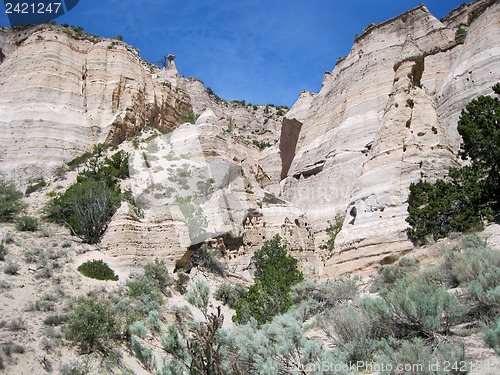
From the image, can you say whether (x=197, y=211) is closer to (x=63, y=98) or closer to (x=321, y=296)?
(x=321, y=296)

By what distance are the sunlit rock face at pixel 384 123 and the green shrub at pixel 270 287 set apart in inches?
97.4

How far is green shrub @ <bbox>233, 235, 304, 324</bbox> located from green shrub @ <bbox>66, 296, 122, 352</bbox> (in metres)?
3.89

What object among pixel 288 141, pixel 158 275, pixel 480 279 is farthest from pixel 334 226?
pixel 480 279

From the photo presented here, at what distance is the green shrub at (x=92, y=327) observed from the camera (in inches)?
420

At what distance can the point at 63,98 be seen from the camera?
114ft

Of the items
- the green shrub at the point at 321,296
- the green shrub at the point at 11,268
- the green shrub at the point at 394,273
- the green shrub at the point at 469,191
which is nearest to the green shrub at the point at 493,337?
the green shrub at the point at 321,296

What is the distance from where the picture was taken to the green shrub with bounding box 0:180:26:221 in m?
20.7

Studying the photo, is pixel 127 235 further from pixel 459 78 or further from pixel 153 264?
pixel 459 78

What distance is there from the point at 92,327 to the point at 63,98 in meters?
29.0

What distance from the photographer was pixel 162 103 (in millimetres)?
44031

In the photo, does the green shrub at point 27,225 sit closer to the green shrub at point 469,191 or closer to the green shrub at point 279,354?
the green shrub at point 279,354

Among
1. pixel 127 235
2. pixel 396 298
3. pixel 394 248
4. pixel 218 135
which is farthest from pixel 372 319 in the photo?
pixel 218 135

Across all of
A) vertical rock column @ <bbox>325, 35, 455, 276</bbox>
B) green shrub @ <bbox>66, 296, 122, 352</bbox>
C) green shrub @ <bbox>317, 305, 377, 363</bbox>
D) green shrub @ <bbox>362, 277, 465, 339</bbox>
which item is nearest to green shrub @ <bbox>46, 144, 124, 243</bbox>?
green shrub @ <bbox>66, 296, 122, 352</bbox>

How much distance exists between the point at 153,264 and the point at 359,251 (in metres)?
8.58
